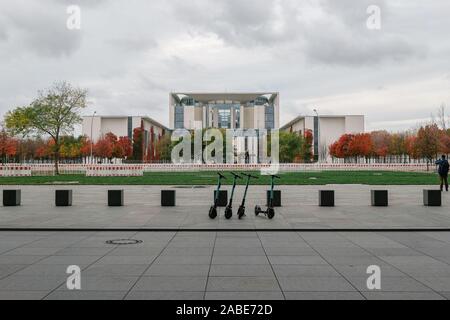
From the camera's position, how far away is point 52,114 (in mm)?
50781

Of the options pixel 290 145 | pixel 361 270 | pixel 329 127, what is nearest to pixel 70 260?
pixel 361 270

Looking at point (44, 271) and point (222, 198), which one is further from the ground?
point (222, 198)

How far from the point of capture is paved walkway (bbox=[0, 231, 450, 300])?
627 centimetres

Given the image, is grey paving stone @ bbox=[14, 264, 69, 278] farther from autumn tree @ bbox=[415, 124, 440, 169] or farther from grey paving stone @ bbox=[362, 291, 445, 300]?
autumn tree @ bbox=[415, 124, 440, 169]

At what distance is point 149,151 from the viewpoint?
123 metres

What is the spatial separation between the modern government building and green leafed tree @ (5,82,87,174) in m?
89.6

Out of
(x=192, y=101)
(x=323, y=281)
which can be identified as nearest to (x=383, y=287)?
(x=323, y=281)

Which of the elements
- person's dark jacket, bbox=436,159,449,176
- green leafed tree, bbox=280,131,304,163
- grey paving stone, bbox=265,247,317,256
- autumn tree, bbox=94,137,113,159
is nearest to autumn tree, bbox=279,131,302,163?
green leafed tree, bbox=280,131,304,163

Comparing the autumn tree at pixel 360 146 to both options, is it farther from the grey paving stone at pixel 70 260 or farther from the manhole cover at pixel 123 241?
the grey paving stone at pixel 70 260

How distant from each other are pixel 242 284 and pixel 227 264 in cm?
136

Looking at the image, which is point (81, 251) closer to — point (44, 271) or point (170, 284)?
point (44, 271)
